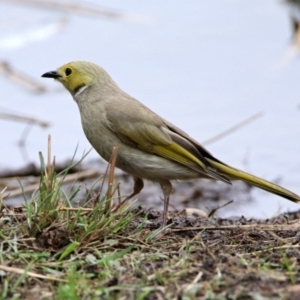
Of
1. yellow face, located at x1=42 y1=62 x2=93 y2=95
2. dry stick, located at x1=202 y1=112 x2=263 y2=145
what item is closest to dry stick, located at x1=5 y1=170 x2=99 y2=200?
dry stick, located at x1=202 y1=112 x2=263 y2=145

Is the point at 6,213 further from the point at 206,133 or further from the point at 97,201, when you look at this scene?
the point at 206,133

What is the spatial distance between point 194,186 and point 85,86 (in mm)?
3857

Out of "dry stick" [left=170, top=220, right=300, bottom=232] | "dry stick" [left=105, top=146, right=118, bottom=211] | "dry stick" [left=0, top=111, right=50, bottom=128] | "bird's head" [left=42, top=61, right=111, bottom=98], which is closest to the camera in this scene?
"dry stick" [left=105, top=146, right=118, bottom=211]

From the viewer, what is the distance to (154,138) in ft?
25.3

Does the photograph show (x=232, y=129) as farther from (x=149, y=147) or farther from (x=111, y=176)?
(x=111, y=176)

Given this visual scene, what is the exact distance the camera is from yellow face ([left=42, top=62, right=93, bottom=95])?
8.05 m

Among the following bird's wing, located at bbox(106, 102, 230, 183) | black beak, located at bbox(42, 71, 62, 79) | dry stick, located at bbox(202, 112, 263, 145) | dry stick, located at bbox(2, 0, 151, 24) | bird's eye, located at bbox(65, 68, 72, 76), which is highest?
dry stick, located at bbox(2, 0, 151, 24)

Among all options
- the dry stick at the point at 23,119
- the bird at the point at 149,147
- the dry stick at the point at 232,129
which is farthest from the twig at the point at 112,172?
the dry stick at the point at 23,119

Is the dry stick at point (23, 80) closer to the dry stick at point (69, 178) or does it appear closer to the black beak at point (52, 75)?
the dry stick at point (69, 178)

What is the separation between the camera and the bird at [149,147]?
7.61m

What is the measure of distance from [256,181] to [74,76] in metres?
1.58

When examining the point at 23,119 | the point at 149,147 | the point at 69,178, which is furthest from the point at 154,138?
the point at 23,119

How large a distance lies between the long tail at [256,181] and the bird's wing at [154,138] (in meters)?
0.06

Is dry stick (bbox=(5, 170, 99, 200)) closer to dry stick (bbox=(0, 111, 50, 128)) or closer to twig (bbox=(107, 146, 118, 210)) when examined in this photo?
dry stick (bbox=(0, 111, 50, 128))
